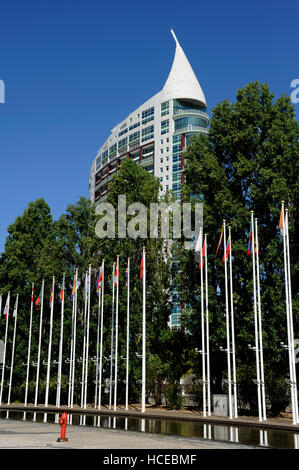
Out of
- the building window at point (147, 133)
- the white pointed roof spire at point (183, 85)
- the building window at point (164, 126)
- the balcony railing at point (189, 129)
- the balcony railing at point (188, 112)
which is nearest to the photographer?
the balcony railing at point (189, 129)

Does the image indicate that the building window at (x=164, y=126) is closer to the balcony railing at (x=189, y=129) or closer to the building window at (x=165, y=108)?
the building window at (x=165, y=108)

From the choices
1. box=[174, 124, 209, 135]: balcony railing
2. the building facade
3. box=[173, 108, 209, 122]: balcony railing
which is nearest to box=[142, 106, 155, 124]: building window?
the building facade

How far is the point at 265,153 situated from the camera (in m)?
38.9

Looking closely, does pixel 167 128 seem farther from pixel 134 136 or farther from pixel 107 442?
pixel 107 442

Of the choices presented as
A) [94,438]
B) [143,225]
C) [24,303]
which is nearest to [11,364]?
[24,303]

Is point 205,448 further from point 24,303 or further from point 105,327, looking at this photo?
point 24,303

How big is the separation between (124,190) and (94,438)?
3220cm

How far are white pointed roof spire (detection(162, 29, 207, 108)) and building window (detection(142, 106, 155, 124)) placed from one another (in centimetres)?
482

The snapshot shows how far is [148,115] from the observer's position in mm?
108188

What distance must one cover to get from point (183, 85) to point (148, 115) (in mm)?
9977

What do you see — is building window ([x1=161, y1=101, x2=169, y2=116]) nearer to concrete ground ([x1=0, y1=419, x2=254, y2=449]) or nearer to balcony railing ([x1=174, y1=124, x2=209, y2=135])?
balcony railing ([x1=174, y1=124, x2=209, y2=135])

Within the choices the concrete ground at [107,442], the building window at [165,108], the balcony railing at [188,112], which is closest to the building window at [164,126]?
the building window at [165,108]

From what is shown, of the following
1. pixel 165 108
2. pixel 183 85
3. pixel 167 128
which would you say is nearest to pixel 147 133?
pixel 167 128

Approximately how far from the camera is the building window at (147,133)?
10606cm
